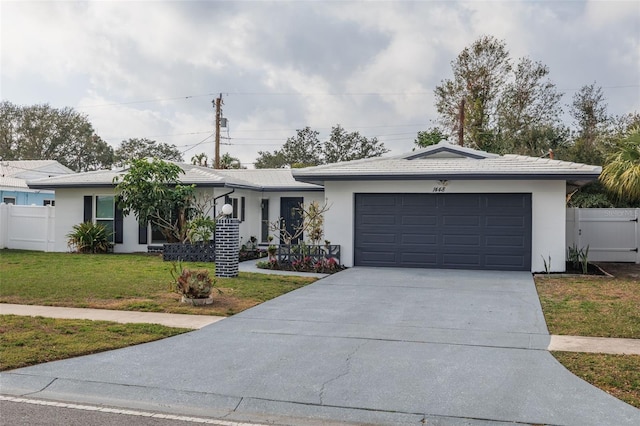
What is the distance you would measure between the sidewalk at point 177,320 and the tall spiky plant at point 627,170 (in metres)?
9.55

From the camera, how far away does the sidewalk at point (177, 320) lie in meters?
6.82

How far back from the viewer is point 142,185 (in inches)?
686

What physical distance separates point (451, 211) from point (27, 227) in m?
16.0

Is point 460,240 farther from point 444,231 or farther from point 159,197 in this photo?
point 159,197

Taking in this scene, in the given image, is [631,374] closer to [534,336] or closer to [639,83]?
[534,336]

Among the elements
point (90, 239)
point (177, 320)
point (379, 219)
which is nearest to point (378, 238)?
point (379, 219)

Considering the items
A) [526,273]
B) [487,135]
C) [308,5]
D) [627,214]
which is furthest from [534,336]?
[487,135]

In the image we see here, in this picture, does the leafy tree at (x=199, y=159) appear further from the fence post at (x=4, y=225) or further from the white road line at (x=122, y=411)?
the white road line at (x=122, y=411)

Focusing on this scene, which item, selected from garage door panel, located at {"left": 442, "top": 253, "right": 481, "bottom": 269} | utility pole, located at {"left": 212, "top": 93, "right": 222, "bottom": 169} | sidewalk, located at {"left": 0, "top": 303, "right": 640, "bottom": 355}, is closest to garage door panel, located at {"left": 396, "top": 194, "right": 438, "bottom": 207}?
garage door panel, located at {"left": 442, "top": 253, "right": 481, "bottom": 269}

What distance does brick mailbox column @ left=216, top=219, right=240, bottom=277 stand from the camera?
13.0 meters

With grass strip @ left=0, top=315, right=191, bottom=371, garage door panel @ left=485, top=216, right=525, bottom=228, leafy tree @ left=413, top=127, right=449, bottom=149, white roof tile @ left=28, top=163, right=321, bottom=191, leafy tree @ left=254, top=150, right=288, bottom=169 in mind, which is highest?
leafy tree @ left=254, top=150, right=288, bottom=169

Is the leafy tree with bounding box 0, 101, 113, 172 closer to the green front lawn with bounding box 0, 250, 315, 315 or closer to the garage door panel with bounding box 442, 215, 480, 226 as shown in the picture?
the green front lawn with bounding box 0, 250, 315, 315

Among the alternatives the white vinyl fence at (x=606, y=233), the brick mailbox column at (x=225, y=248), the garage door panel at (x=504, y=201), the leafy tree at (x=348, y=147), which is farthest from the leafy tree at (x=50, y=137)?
the white vinyl fence at (x=606, y=233)

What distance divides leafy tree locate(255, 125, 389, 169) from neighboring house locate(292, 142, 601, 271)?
95.8 ft
